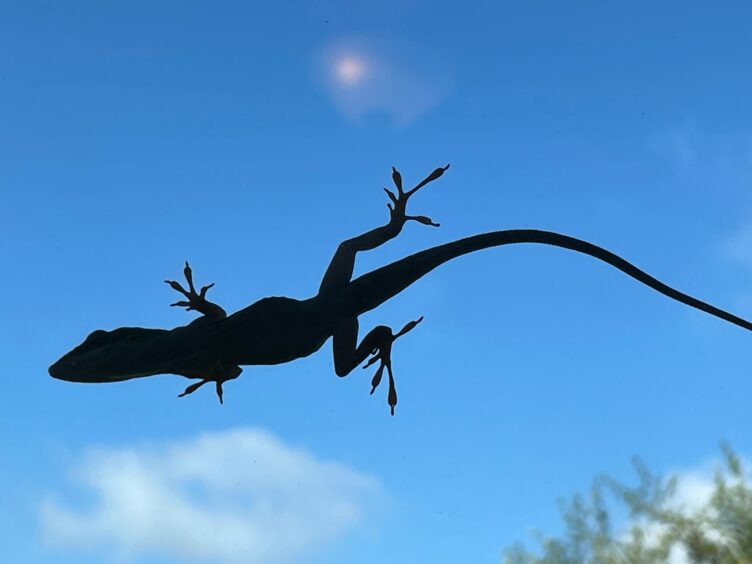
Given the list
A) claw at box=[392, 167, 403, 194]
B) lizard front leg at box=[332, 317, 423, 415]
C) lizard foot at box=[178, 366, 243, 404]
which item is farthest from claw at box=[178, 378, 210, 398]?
claw at box=[392, 167, 403, 194]

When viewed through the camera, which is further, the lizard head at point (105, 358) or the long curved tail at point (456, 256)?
the long curved tail at point (456, 256)

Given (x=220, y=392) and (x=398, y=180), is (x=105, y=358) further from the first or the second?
(x=398, y=180)

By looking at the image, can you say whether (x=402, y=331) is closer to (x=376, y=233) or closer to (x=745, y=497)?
(x=376, y=233)

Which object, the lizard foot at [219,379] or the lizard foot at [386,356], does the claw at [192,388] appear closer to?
the lizard foot at [219,379]

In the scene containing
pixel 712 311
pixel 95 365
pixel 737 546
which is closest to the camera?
pixel 95 365

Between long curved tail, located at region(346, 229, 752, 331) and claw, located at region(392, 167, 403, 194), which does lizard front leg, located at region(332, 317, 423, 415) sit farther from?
claw, located at region(392, 167, 403, 194)

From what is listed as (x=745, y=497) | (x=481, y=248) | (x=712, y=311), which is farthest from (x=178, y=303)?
(x=745, y=497)

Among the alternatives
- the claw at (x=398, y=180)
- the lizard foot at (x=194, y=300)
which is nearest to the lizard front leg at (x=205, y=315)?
the lizard foot at (x=194, y=300)
